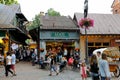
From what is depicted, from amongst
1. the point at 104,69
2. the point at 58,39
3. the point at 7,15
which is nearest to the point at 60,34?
the point at 58,39

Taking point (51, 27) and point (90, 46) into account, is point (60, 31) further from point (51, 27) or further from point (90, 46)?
point (90, 46)

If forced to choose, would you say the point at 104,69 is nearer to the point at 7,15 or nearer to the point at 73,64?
the point at 73,64

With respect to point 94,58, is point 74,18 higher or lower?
higher

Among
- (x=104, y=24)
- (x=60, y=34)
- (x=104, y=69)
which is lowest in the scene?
(x=104, y=69)

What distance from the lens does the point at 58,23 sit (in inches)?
1620

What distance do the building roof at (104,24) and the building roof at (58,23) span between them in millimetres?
896

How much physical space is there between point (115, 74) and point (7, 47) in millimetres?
17721

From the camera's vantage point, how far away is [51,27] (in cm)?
3944

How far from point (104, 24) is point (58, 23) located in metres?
5.24

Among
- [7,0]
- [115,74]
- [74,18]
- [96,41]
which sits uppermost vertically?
[7,0]

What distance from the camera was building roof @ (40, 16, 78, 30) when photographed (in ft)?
130

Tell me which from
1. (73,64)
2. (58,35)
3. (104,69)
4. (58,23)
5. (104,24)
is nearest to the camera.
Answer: (104,69)

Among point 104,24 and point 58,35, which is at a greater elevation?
point 104,24

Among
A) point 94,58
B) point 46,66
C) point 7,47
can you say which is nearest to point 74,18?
point 7,47
